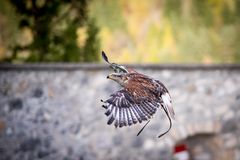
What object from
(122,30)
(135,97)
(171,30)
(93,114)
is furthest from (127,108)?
(171,30)

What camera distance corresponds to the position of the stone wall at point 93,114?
8.55 m

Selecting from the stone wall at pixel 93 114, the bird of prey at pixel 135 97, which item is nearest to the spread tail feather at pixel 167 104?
the bird of prey at pixel 135 97

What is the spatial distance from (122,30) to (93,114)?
1335mm

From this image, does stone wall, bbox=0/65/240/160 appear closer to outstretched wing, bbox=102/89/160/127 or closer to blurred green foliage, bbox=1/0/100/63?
blurred green foliage, bbox=1/0/100/63

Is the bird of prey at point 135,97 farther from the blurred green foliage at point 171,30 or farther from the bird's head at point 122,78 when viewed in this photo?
the blurred green foliage at point 171,30

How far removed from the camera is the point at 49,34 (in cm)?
895

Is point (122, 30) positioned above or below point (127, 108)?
above

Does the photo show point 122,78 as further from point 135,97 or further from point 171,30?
point 171,30

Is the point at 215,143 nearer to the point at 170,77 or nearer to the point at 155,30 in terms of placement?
the point at 170,77

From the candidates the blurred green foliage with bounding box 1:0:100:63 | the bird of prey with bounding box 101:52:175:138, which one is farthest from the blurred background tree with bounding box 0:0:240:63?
the bird of prey with bounding box 101:52:175:138

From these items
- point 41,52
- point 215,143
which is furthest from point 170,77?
point 41,52

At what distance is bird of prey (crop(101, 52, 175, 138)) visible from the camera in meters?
3.00

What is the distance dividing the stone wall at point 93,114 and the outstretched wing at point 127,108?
558cm

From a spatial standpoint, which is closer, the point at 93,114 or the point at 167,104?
the point at 167,104
